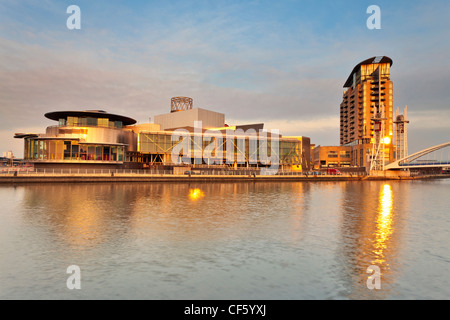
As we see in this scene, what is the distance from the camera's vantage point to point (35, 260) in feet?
49.1

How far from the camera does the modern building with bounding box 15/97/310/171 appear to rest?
82.6 m

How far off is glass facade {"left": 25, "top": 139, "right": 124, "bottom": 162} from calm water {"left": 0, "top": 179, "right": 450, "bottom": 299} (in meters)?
57.0

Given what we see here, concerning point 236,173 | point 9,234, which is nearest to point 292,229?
point 9,234

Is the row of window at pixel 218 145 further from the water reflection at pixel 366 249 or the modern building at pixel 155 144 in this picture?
the water reflection at pixel 366 249

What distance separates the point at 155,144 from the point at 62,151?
1178 inches

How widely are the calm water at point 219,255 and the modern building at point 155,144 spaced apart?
191ft

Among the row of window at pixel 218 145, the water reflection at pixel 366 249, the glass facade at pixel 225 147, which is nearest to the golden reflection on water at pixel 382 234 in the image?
the water reflection at pixel 366 249

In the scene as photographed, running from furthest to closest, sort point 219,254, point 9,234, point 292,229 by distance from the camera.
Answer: point 292,229 < point 9,234 < point 219,254

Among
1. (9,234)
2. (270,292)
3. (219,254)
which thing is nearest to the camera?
(270,292)

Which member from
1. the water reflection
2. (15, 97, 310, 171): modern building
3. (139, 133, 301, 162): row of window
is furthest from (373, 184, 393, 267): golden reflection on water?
(139, 133, 301, 162): row of window

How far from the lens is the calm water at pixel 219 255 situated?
11.9 m

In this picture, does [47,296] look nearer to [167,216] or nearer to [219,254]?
[219,254]

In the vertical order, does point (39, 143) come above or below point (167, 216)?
above
